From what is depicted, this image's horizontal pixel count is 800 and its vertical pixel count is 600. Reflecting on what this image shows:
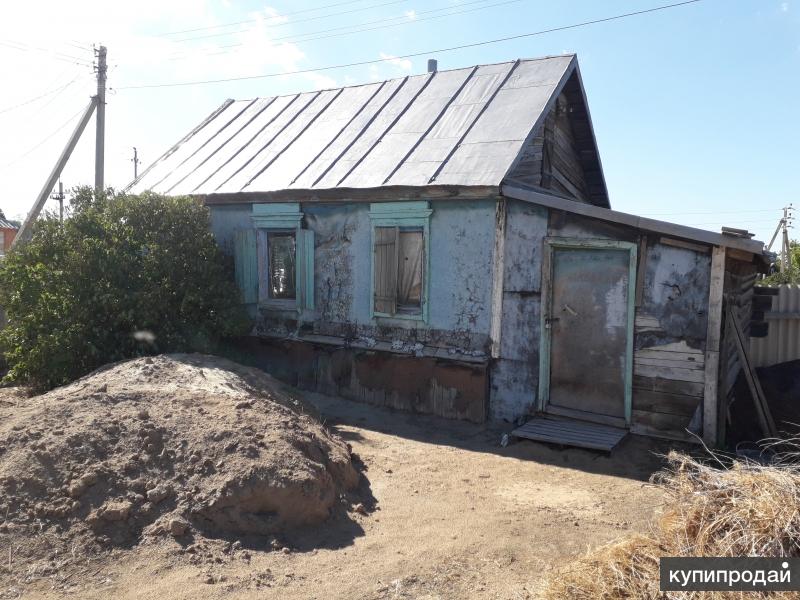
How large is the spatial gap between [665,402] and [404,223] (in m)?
3.95

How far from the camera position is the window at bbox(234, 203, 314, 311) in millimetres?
9938

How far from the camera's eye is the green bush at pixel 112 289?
8.76 metres

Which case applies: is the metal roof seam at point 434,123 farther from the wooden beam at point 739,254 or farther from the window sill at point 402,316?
the wooden beam at point 739,254

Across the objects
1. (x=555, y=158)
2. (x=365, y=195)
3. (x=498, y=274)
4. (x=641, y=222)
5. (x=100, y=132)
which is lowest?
(x=498, y=274)

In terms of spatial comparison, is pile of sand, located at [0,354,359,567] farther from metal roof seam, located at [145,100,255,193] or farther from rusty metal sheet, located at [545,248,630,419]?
metal roof seam, located at [145,100,255,193]

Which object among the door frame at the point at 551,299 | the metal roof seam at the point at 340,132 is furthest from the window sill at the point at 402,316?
the metal roof seam at the point at 340,132

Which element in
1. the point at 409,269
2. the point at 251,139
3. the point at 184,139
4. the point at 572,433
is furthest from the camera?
the point at 184,139

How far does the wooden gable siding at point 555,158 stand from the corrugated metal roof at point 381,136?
0.72 meters

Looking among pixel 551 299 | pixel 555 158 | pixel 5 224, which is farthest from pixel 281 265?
pixel 5 224

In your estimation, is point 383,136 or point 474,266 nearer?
point 474,266

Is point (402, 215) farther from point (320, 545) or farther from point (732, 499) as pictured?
point (732, 499)

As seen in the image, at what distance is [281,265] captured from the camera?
1044 cm

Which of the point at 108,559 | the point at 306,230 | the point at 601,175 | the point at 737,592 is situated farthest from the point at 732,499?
the point at 601,175

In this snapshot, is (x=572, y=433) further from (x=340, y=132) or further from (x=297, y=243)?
(x=340, y=132)
